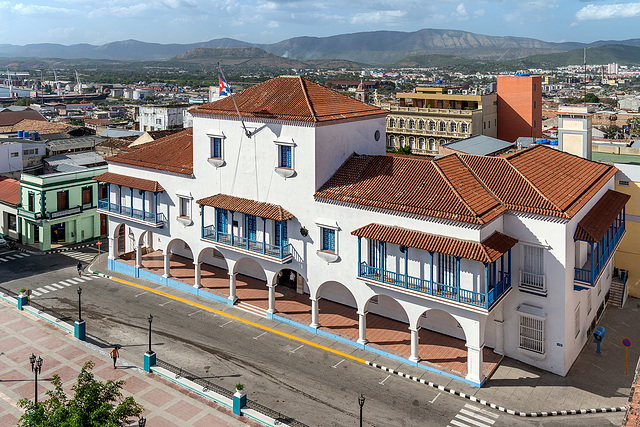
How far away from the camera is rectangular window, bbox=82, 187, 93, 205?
52.2 metres

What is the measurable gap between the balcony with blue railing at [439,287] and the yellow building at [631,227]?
14.6m

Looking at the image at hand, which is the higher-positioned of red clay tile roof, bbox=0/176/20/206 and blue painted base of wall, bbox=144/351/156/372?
red clay tile roof, bbox=0/176/20/206

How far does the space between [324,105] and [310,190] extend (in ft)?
18.1

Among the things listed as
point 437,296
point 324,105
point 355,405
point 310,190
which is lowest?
point 355,405

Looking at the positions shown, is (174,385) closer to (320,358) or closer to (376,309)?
(320,358)

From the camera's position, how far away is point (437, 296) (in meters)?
28.2

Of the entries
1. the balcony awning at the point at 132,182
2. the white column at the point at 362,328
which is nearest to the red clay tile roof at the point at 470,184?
the white column at the point at 362,328

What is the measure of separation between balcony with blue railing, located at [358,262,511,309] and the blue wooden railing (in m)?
17.3

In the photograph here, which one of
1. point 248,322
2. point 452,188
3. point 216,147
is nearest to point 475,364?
point 452,188

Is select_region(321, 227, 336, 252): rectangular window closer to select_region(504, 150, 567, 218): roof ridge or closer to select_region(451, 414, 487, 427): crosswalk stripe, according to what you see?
select_region(504, 150, 567, 218): roof ridge

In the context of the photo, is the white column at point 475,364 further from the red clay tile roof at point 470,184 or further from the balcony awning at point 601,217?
the balcony awning at point 601,217

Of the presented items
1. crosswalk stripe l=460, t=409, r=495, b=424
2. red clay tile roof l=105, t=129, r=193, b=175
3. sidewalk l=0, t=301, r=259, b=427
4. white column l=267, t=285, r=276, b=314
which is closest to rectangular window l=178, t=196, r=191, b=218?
red clay tile roof l=105, t=129, r=193, b=175

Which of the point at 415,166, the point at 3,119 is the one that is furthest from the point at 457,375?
the point at 3,119

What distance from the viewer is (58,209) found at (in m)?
50.4
